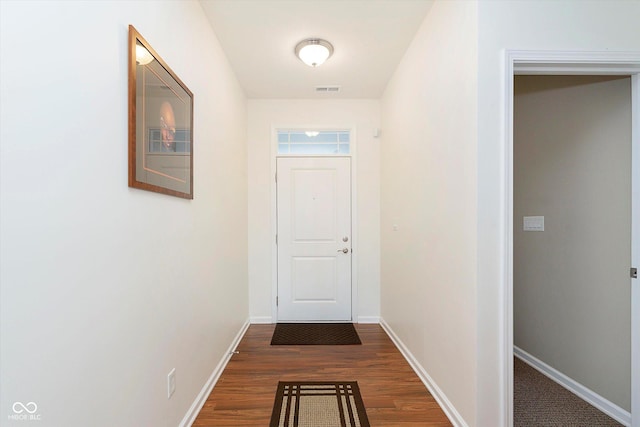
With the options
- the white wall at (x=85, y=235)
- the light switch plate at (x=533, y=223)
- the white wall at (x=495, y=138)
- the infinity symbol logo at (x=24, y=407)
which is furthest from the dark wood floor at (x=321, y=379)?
the light switch plate at (x=533, y=223)

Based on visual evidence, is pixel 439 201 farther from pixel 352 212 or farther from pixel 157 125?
pixel 352 212

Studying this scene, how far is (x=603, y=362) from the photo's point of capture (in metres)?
2.11

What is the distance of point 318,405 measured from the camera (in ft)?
6.98

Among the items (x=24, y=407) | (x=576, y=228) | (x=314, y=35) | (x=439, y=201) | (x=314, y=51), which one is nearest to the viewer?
(x=24, y=407)

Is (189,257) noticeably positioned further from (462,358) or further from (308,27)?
(308,27)

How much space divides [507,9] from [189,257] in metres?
2.25

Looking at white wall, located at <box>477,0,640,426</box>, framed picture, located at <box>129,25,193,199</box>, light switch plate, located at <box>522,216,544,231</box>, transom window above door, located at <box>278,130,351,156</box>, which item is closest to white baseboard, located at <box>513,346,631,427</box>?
white wall, located at <box>477,0,640,426</box>

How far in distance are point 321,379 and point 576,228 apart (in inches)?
86.1

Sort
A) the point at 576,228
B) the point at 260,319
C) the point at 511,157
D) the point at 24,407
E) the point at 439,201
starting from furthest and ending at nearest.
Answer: the point at 260,319 < the point at 576,228 < the point at 439,201 < the point at 511,157 < the point at 24,407

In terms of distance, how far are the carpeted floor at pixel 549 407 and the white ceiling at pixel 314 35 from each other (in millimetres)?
2777

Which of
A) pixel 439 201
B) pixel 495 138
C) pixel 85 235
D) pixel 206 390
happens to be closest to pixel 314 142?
pixel 439 201

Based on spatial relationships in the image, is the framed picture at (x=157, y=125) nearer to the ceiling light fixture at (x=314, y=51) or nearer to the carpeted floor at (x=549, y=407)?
the ceiling light fixture at (x=314, y=51)

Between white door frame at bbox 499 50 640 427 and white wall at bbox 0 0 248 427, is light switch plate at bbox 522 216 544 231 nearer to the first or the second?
white door frame at bbox 499 50 640 427

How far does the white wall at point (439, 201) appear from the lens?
1791mm
